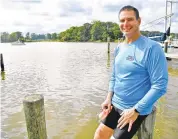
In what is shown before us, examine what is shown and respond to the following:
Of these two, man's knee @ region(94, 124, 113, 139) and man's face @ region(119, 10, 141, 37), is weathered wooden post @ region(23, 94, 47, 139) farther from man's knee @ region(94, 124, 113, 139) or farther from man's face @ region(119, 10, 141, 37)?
man's face @ region(119, 10, 141, 37)

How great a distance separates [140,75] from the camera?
3018 mm

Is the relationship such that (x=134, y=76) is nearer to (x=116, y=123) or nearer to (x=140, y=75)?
(x=140, y=75)

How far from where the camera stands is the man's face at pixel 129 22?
3.09 m

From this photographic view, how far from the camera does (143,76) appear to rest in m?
3.01

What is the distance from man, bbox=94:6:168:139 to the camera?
9.26 feet

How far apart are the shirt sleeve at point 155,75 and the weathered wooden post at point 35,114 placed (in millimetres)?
1930

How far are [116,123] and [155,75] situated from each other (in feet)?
3.57

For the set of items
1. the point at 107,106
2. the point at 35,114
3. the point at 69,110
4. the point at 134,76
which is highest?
the point at 134,76

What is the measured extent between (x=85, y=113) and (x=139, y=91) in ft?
19.9

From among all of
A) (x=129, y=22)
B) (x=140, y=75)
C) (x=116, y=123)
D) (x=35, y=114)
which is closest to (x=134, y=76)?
(x=140, y=75)

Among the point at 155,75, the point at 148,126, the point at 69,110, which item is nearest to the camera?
the point at 155,75

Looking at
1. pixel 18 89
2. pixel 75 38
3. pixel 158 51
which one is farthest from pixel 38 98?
pixel 75 38

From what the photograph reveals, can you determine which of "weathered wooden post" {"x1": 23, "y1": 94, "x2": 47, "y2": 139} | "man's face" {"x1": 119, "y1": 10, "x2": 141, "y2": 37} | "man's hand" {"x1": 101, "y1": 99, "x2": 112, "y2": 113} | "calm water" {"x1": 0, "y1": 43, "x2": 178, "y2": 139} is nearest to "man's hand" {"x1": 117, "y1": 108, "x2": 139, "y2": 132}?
"man's hand" {"x1": 101, "y1": 99, "x2": 112, "y2": 113}

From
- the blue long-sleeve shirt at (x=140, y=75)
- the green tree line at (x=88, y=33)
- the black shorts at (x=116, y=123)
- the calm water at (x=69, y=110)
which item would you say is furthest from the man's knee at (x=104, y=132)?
the green tree line at (x=88, y=33)
